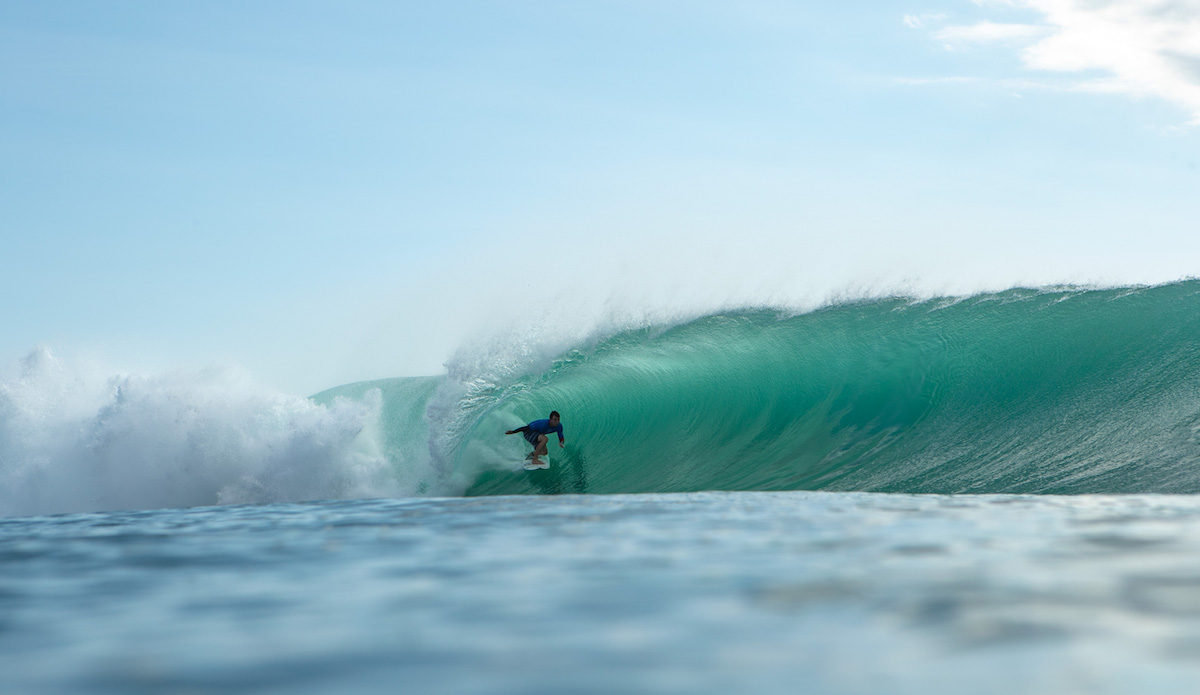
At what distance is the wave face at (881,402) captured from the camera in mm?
8016

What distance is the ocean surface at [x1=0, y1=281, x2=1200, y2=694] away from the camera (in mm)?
1824

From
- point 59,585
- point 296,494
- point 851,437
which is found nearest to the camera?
point 59,585

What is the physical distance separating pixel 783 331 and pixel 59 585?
10036 mm

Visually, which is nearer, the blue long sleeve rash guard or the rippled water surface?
the rippled water surface

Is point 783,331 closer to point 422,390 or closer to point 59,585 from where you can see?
point 422,390

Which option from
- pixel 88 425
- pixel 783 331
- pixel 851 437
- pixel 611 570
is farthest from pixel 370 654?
pixel 88 425

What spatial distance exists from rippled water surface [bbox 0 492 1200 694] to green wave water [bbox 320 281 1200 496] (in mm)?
4197

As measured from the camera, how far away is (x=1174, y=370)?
8.89m

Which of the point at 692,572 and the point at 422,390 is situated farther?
the point at 422,390

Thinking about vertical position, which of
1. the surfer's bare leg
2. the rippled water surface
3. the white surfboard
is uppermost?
the rippled water surface

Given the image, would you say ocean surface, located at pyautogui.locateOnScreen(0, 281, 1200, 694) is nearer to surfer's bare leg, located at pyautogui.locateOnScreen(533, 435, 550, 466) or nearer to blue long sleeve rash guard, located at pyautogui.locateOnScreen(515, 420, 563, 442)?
surfer's bare leg, located at pyautogui.locateOnScreen(533, 435, 550, 466)

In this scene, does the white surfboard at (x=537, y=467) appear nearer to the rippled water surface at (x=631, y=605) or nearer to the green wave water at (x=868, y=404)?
the green wave water at (x=868, y=404)

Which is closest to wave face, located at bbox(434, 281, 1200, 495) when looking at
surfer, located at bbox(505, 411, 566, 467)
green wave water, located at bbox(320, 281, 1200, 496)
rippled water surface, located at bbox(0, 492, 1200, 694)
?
green wave water, located at bbox(320, 281, 1200, 496)

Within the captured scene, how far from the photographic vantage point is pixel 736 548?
3191 millimetres
